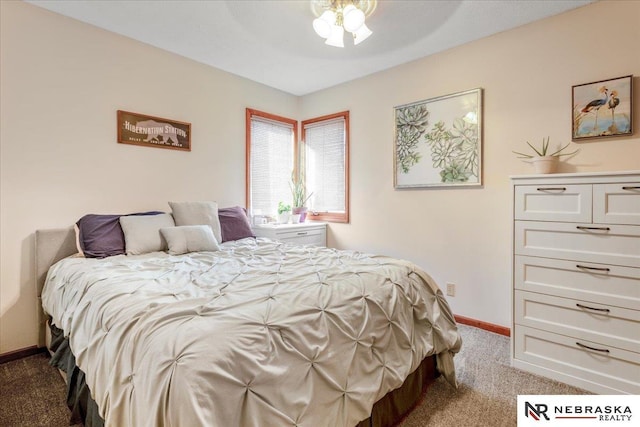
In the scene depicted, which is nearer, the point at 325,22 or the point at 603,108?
the point at 325,22

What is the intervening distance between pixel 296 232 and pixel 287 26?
2.07 m

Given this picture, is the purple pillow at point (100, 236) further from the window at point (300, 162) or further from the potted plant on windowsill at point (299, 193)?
the potted plant on windowsill at point (299, 193)

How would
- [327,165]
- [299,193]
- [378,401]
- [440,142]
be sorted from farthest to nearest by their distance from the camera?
1. [299,193]
2. [327,165]
3. [440,142]
4. [378,401]

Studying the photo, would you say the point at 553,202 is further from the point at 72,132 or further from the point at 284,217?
the point at 72,132

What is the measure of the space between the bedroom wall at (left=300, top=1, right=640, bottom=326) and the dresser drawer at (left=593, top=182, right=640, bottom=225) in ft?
1.68

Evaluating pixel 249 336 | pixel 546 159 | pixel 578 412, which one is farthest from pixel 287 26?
pixel 578 412

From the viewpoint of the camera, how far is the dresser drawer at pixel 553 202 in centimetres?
192

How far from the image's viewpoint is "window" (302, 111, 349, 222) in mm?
3855

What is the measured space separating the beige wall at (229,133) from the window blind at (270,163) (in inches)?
9.8

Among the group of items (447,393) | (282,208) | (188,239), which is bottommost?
(447,393)

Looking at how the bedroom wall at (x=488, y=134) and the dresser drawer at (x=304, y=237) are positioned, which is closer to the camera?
the bedroom wall at (x=488, y=134)

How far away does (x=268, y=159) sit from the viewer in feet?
13.1

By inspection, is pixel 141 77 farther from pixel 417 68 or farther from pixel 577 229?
pixel 577 229

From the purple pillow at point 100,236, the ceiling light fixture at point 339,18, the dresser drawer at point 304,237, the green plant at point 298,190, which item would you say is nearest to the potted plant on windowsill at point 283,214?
the green plant at point 298,190
